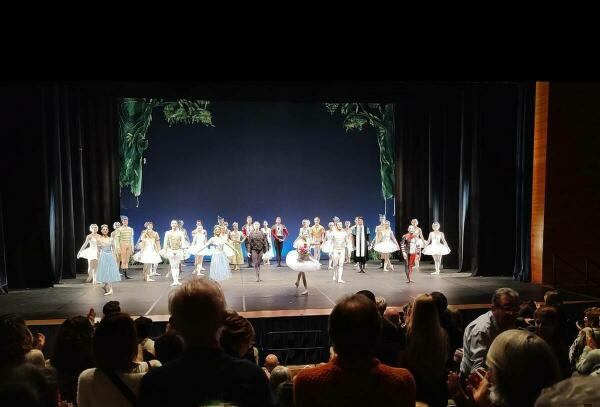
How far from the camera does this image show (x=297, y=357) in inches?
260

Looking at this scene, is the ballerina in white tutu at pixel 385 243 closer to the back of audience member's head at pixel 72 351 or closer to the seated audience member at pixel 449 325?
the seated audience member at pixel 449 325

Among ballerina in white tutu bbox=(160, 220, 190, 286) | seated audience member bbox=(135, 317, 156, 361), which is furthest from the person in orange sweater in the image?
ballerina in white tutu bbox=(160, 220, 190, 286)

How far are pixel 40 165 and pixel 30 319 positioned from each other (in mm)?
4652

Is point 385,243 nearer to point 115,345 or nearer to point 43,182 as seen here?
point 43,182

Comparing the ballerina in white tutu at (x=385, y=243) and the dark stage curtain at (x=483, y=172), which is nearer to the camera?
the dark stage curtain at (x=483, y=172)

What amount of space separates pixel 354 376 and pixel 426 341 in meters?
1.15

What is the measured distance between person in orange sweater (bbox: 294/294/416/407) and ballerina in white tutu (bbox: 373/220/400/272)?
11638 mm

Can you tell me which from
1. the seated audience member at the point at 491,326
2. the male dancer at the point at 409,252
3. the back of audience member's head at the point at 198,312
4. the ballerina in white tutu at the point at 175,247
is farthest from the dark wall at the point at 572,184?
the back of audience member's head at the point at 198,312

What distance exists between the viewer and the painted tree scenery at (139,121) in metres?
15.6

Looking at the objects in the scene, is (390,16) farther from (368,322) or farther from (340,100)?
(340,100)

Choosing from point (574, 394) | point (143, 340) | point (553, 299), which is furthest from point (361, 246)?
point (574, 394)

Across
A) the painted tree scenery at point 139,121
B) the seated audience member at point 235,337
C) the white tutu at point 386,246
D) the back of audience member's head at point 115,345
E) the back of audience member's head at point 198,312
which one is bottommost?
the white tutu at point 386,246

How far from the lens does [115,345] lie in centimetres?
186

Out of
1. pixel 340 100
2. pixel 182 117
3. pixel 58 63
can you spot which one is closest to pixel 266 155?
pixel 182 117
